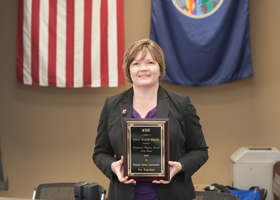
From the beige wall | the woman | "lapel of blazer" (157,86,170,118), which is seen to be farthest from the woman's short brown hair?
the beige wall

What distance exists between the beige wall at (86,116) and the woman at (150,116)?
2098mm

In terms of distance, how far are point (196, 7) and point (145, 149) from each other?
7.80 feet

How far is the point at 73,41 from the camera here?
11.7 ft

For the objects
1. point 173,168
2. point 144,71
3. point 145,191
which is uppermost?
point 144,71

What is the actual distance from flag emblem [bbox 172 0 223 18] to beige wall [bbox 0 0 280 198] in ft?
1.22

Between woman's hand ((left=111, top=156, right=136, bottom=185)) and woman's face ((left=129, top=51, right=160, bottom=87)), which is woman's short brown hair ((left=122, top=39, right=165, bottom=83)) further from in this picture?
woman's hand ((left=111, top=156, right=136, bottom=185))

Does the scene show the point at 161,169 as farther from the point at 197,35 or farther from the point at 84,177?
the point at 84,177

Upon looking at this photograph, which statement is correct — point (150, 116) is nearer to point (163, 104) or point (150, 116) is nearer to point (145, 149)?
point (163, 104)

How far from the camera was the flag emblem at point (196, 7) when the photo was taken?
3.43 m

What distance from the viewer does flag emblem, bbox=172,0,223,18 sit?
3.43 meters

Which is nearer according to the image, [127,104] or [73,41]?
[127,104]

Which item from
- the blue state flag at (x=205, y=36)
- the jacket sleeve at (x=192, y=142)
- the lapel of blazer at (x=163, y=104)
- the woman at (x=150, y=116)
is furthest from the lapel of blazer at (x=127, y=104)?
the blue state flag at (x=205, y=36)

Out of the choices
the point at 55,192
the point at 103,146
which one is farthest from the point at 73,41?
the point at 103,146

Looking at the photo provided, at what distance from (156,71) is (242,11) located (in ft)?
7.23
